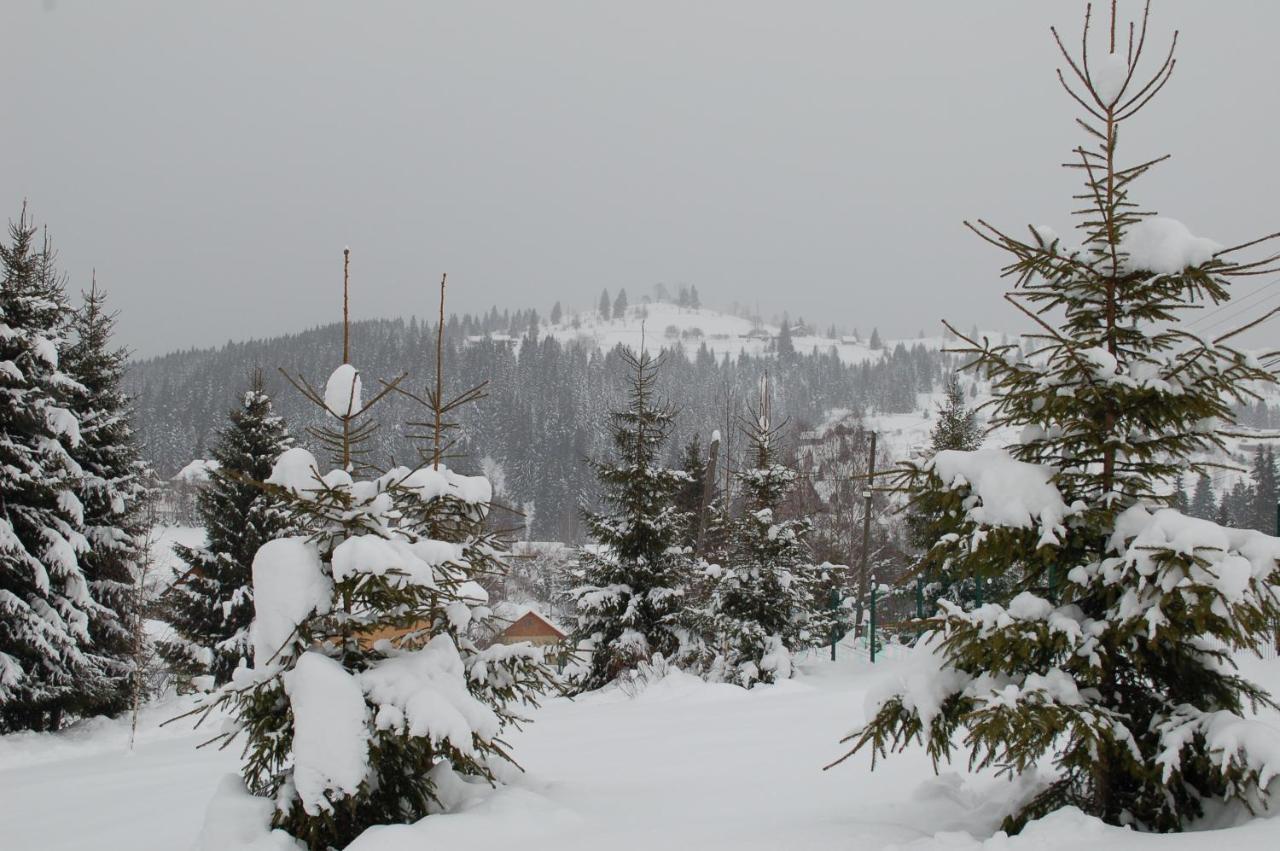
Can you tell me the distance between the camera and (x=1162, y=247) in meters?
3.52

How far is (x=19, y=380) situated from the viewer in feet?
44.3

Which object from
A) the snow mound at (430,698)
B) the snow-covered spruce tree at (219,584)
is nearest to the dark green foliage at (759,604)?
the snow-covered spruce tree at (219,584)

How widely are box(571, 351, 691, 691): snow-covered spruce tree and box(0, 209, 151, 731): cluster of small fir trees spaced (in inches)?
357

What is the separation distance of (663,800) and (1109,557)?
303cm

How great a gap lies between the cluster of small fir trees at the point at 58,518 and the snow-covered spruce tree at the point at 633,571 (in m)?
→ 9.06

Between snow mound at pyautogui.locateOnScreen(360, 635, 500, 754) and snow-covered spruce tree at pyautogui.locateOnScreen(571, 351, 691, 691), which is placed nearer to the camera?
snow mound at pyautogui.locateOnScreen(360, 635, 500, 754)

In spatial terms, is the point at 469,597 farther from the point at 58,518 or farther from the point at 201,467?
the point at 58,518

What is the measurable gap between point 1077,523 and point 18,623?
1648cm

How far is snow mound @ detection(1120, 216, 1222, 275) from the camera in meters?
3.47

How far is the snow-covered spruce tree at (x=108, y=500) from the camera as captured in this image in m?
15.6

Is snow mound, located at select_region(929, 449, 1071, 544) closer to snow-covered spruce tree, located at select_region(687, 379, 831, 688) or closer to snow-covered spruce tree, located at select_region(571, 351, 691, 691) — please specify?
snow-covered spruce tree, located at select_region(687, 379, 831, 688)

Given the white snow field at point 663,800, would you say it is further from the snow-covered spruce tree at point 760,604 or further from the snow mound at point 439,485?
the snow-covered spruce tree at point 760,604

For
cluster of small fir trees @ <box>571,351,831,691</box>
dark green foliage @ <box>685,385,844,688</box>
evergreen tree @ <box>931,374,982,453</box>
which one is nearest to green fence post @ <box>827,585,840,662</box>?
cluster of small fir trees @ <box>571,351,831,691</box>

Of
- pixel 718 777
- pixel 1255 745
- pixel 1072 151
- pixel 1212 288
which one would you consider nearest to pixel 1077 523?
pixel 1255 745
